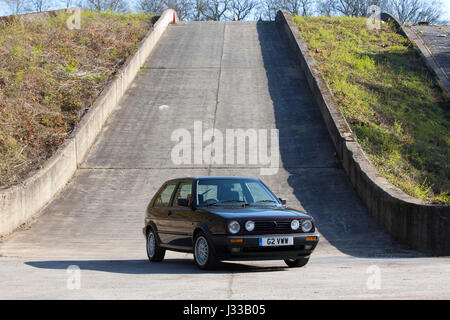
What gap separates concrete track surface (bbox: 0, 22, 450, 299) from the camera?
6.87 meters

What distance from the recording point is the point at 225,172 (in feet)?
57.4

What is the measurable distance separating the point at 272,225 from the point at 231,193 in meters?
1.27

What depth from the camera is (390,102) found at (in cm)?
2333

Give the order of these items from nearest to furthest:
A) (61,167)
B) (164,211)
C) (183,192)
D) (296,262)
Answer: (296,262) < (183,192) < (164,211) < (61,167)

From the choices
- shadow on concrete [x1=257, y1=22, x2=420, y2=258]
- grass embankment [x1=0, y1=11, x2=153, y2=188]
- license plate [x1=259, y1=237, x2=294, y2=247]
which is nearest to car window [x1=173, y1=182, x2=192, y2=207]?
license plate [x1=259, y1=237, x2=294, y2=247]

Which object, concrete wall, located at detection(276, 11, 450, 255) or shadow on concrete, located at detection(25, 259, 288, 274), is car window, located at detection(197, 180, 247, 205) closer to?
shadow on concrete, located at detection(25, 259, 288, 274)

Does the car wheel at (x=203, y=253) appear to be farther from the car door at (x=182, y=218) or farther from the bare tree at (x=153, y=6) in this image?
the bare tree at (x=153, y=6)

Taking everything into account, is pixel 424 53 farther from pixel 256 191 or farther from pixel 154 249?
pixel 154 249

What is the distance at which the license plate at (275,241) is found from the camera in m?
8.27

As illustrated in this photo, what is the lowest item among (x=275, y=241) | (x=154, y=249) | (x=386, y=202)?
(x=154, y=249)

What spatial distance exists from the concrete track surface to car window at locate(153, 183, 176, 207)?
1.11 m

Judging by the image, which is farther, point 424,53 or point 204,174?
point 424,53

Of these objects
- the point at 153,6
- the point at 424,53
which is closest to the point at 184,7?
the point at 153,6
